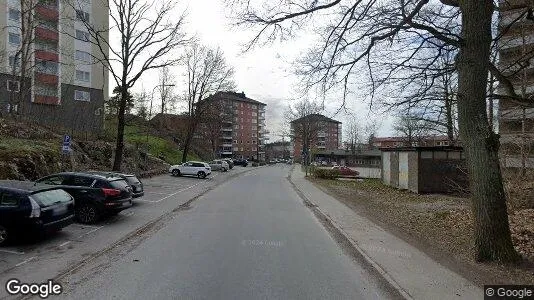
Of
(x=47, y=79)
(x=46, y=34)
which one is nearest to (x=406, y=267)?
(x=47, y=79)

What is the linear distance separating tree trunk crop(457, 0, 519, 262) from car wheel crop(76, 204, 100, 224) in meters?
10.2

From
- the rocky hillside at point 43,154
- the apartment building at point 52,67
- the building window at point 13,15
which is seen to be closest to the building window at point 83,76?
the apartment building at point 52,67

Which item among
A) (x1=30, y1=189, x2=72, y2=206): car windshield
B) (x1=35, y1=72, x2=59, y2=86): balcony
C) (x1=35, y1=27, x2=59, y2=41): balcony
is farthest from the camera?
(x1=35, y1=27, x2=59, y2=41): balcony

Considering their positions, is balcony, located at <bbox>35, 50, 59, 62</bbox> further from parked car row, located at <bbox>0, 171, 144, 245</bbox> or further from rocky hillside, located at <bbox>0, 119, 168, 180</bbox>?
parked car row, located at <bbox>0, 171, 144, 245</bbox>

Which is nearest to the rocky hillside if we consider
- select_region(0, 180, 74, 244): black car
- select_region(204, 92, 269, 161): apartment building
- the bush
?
select_region(0, 180, 74, 244): black car

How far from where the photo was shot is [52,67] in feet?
166

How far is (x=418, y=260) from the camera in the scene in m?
8.62

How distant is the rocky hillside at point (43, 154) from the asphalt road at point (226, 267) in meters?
9.20

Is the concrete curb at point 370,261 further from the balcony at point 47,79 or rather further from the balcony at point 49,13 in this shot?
the balcony at point 49,13

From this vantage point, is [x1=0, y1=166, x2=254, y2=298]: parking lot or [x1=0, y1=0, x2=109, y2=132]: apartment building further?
[x1=0, y1=0, x2=109, y2=132]: apartment building

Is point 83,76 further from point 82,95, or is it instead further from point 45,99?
point 45,99

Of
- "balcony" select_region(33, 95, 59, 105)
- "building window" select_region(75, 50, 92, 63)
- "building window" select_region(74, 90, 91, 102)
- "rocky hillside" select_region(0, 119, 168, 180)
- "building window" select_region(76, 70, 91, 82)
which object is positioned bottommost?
"rocky hillside" select_region(0, 119, 168, 180)

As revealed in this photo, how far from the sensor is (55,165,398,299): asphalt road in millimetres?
6359

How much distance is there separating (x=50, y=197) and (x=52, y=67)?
4650 cm
